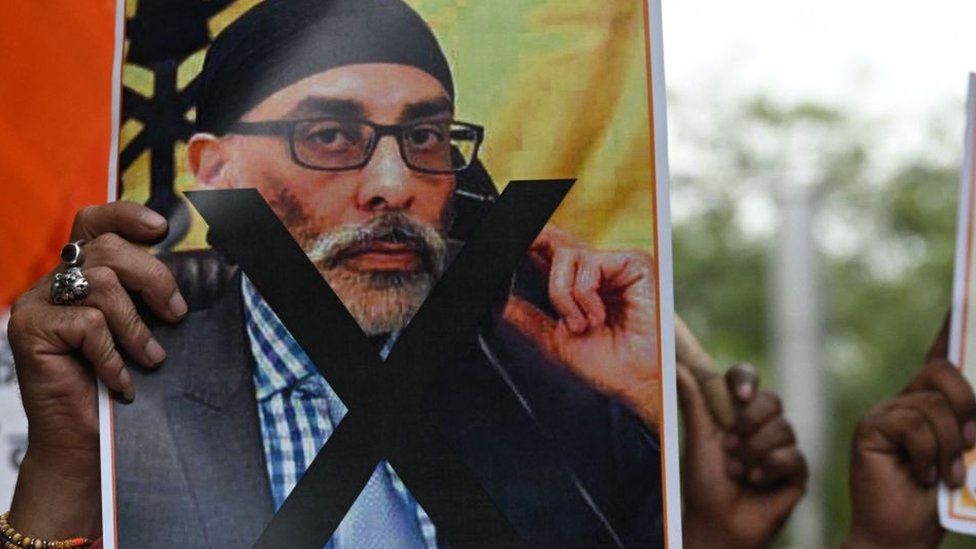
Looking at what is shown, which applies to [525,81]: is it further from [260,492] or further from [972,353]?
[972,353]

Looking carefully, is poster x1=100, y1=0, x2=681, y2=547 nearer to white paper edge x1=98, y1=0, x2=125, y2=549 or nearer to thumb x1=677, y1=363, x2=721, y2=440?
white paper edge x1=98, y1=0, x2=125, y2=549

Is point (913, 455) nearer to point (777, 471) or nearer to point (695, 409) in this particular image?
point (777, 471)

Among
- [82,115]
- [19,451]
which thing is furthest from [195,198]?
[19,451]

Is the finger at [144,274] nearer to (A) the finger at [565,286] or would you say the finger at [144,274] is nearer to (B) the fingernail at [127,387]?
(B) the fingernail at [127,387]

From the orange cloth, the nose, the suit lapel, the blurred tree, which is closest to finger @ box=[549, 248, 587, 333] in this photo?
the nose

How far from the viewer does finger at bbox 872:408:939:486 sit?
1765mm

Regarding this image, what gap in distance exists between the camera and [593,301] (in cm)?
108

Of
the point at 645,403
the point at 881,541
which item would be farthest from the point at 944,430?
the point at 645,403

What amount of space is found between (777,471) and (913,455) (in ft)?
0.64

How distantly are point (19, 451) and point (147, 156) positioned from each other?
672 mm

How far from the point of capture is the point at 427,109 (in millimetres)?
1088

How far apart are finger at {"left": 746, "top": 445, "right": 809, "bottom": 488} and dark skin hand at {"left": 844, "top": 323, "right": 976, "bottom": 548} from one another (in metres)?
0.08

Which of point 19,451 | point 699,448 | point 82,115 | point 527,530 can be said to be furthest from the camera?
point 699,448

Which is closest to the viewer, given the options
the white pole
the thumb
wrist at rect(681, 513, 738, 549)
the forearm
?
the forearm
